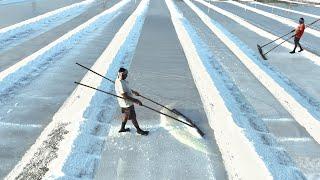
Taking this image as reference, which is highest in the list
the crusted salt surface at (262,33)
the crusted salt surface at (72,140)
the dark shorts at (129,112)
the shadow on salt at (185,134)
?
the dark shorts at (129,112)

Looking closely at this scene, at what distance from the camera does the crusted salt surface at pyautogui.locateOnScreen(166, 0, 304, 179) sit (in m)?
8.10

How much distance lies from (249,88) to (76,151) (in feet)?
22.1

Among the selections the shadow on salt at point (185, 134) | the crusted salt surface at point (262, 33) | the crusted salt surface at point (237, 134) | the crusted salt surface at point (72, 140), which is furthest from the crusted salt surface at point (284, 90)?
the crusted salt surface at point (72, 140)

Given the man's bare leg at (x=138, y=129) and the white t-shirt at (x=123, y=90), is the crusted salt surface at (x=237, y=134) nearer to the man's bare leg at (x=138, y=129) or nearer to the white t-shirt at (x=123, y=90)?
the man's bare leg at (x=138, y=129)

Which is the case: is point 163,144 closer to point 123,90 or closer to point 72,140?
point 123,90

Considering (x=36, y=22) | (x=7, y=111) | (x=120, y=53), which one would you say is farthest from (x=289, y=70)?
(x=36, y=22)

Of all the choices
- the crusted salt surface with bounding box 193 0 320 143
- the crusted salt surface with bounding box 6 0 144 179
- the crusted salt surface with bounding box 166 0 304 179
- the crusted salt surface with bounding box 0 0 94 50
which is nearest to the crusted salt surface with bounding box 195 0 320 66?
the crusted salt surface with bounding box 193 0 320 143

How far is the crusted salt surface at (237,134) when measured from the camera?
8.10m

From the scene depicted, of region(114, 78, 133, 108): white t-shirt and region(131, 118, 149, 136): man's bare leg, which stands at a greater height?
region(114, 78, 133, 108): white t-shirt

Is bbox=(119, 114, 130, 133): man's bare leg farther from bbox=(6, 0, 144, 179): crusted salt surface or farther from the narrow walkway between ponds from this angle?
bbox=(6, 0, 144, 179): crusted salt surface

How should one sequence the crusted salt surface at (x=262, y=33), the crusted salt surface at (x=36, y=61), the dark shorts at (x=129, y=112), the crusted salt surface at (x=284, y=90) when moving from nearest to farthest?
the dark shorts at (x=129, y=112) → the crusted salt surface at (x=284, y=90) → the crusted salt surface at (x=36, y=61) → the crusted salt surface at (x=262, y=33)

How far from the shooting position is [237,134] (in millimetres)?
9727

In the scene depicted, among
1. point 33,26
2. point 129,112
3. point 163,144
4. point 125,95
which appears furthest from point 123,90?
point 33,26

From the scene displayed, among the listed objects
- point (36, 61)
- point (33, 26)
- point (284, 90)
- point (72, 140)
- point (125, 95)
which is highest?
point (125, 95)
